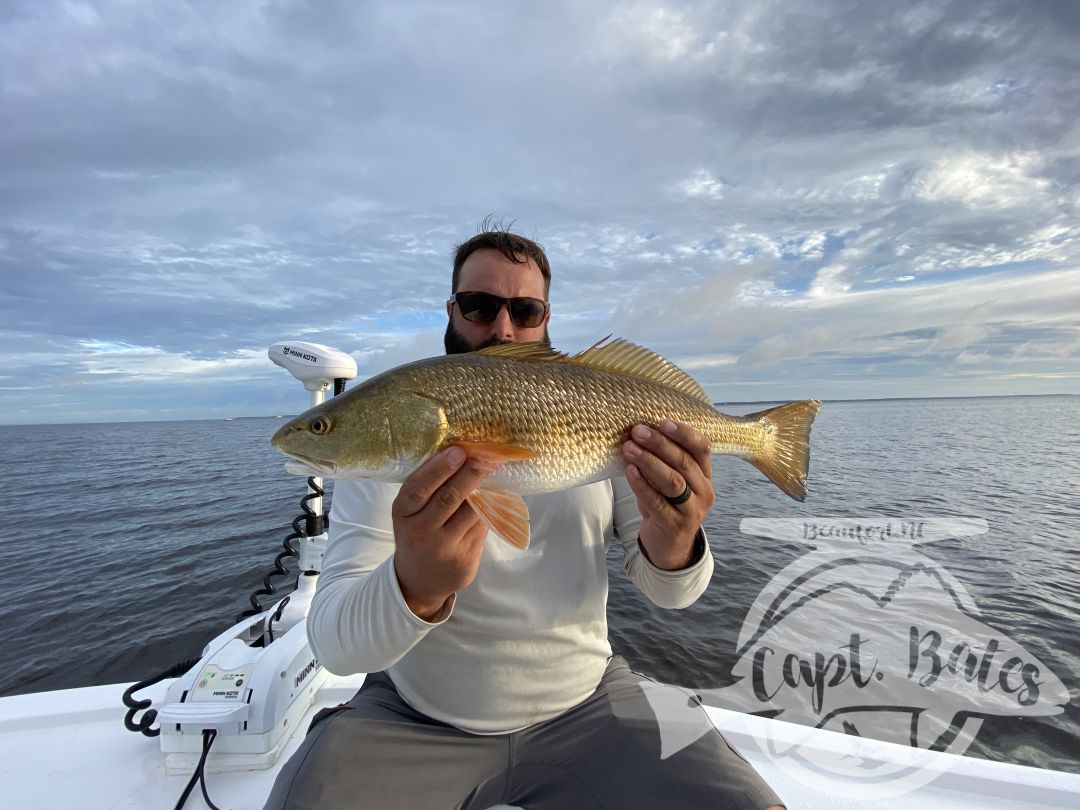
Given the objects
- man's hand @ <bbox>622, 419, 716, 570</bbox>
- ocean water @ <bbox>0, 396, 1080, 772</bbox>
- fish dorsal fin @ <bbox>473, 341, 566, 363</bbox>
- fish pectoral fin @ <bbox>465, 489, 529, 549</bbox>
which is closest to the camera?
fish pectoral fin @ <bbox>465, 489, 529, 549</bbox>

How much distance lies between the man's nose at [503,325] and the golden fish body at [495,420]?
65 cm

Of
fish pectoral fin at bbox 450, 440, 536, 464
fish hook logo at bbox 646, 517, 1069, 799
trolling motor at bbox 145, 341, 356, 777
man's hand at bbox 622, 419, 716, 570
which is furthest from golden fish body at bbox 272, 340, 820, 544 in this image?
fish hook logo at bbox 646, 517, 1069, 799

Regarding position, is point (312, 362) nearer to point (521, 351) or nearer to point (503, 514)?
point (521, 351)

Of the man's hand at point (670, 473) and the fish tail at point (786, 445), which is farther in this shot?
the fish tail at point (786, 445)

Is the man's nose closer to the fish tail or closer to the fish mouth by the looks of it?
the fish mouth

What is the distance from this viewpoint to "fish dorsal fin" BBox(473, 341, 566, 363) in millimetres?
2590

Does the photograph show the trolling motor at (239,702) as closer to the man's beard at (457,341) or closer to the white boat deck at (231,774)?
the white boat deck at (231,774)

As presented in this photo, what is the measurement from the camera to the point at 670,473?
7.99 feet

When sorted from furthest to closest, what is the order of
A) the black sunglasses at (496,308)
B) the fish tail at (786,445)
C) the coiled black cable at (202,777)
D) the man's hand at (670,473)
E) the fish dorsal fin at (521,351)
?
the black sunglasses at (496,308)
the fish tail at (786,445)
the coiled black cable at (202,777)
the fish dorsal fin at (521,351)
the man's hand at (670,473)

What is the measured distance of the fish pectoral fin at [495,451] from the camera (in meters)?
2.27

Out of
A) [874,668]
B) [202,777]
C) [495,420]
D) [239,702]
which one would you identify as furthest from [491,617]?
[874,668]

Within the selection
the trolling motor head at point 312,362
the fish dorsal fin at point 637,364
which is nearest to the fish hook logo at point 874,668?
the fish dorsal fin at point 637,364

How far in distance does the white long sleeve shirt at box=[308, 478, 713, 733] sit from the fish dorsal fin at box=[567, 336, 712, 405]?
785 mm

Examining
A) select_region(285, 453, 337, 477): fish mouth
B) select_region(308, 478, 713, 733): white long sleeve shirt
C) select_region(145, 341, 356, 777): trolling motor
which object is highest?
select_region(285, 453, 337, 477): fish mouth
